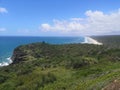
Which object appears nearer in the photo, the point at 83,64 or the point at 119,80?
the point at 119,80

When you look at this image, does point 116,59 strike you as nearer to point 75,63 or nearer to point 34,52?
point 75,63

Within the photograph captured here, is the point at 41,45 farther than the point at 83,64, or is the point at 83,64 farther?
the point at 41,45

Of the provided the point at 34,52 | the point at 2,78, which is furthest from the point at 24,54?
the point at 2,78

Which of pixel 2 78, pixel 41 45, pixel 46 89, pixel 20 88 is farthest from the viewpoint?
pixel 41 45

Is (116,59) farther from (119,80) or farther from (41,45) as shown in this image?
(41,45)

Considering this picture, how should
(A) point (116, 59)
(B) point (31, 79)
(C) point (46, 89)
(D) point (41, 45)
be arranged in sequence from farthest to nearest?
(D) point (41, 45)
(A) point (116, 59)
(B) point (31, 79)
(C) point (46, 89)

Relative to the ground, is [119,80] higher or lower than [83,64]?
higher

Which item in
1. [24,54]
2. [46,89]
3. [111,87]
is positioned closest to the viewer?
[111,87]

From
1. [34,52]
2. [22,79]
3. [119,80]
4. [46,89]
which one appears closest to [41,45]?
[34,52]

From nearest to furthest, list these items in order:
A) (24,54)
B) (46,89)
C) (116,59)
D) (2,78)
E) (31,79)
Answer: (46,89), (31,79), (2,78), (116,59), (24,54)
